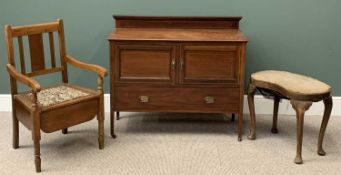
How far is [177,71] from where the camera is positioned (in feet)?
10.5

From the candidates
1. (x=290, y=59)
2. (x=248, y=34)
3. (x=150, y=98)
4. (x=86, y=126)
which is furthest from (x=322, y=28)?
(x=86, y=126)

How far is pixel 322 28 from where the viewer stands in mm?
3689

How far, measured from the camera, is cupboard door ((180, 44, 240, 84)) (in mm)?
3172

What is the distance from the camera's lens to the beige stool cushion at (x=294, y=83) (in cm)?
294

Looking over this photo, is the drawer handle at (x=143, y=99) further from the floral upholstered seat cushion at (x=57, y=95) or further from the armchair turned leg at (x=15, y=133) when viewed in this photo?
the armchair turned leg at (x=15, y=133)

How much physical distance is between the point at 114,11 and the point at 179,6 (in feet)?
1.69

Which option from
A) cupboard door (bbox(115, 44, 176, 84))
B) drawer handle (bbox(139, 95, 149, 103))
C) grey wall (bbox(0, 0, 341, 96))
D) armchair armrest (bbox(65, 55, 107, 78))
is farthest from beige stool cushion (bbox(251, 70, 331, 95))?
armchair armrest (bbox(65, 55, 107, 78))

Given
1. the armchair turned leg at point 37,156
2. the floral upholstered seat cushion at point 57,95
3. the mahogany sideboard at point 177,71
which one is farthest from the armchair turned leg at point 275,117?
the armchair turned leg at point 37,156

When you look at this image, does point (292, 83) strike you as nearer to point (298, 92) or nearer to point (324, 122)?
point (298, 92)

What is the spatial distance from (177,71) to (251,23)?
33.2 inches

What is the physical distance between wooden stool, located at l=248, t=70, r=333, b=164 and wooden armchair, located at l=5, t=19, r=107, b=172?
1088 millimetres

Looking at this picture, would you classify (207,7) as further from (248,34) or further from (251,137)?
(251,137)

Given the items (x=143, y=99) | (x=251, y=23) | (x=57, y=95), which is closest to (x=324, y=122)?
(x=251, y=23)

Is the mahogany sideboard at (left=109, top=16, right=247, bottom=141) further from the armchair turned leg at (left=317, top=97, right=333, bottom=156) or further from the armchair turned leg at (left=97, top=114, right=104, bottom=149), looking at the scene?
the armchair turned leg at (left=317, top=97, right=333, bottom=156)
